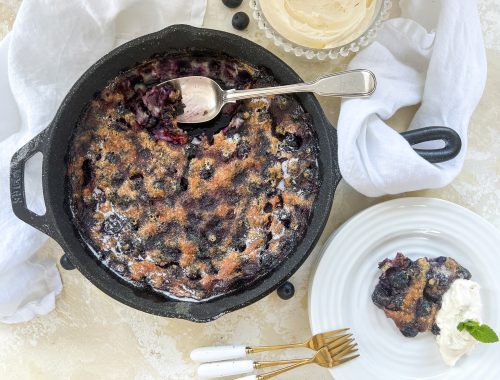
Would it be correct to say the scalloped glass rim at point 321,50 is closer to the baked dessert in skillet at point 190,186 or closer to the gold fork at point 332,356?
the baked dessert in skillet at point 190,186

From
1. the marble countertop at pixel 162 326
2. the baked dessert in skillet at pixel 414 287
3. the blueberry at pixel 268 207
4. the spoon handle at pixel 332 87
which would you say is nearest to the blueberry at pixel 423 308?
the baked dessert in skillet at pixel 414 287

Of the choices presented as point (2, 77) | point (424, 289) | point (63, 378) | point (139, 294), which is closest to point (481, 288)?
point (424, 289)

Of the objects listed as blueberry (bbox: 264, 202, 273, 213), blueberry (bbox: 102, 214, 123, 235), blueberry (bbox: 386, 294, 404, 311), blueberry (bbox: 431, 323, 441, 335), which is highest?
blueberry (bbox: 102, 214, 123, 235)

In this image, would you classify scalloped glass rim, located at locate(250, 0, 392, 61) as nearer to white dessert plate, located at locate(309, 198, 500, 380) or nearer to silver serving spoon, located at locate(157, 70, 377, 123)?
silver serving spoon, located at locate(157, 70, 377, 123)

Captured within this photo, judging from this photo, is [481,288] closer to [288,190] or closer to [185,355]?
[288,190]

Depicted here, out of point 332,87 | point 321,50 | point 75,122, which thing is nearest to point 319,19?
point 321,50

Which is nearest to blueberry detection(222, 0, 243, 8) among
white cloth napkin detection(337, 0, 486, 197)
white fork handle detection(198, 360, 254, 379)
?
white cloth napkin detection(337, 0, 486, 197)
